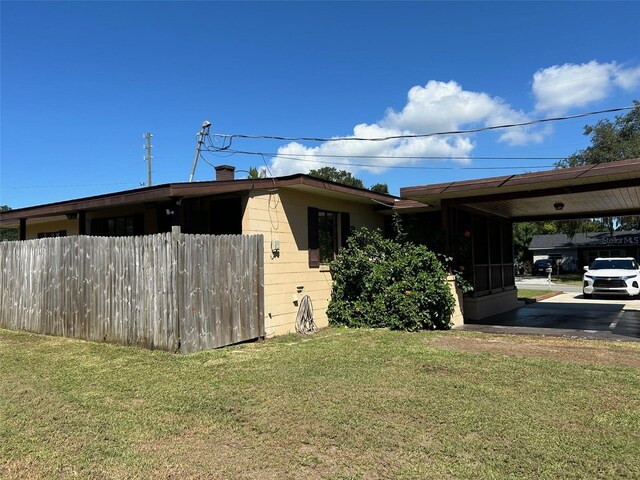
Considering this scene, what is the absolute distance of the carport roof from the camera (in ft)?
27.5

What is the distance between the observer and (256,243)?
30.8 ft

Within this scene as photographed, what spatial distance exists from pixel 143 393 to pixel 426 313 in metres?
6.46

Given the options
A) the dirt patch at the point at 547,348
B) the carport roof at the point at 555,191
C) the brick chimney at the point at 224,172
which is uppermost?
the brick chimney at the point at 224,172

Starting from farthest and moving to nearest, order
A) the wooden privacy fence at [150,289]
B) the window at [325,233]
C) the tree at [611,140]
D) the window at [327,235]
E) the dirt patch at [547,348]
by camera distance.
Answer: the tree at [611,140] → the window at [327,235] → the window at [325,233] → the wooden privacy fence at [150,289] → the dirt patch at [547,348]

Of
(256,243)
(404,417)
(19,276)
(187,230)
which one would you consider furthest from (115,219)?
(404,417)

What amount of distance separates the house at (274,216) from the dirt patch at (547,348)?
334 cm

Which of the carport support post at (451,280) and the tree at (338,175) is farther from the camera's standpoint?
the tree at (338,175)

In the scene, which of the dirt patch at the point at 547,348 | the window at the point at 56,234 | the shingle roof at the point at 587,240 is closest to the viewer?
the dirt patch at the point at 547,348

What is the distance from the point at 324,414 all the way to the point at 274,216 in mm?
5921

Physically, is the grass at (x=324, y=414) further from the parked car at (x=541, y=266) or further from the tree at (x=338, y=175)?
the tree at (x=338, y=175)

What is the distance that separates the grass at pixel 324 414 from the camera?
3588mm

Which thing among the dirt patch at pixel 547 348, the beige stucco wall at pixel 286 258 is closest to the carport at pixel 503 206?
the beige stucco wall at pixel 286 258

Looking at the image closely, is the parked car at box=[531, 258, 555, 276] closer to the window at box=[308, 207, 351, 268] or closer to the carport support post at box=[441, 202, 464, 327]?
the carport support post at box=[441, 202, 464, 327]

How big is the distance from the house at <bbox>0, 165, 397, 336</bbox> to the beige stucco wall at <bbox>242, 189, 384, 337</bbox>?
2cm
